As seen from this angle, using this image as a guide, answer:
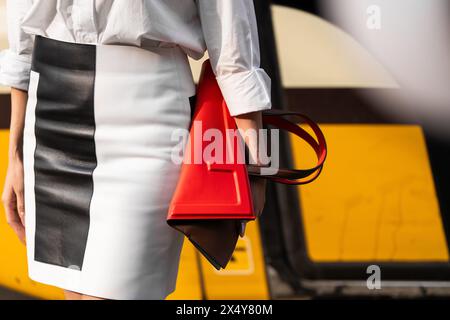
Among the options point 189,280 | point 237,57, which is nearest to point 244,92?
point 237,57

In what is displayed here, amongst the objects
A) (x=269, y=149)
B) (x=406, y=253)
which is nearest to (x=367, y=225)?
(x=406, y=253)

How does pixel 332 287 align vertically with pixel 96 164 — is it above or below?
below

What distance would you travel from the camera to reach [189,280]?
8.84ft

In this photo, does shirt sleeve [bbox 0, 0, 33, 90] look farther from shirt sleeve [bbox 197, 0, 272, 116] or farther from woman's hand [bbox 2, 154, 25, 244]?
shirt sleeve [bbox 197, 0, 272, 116]

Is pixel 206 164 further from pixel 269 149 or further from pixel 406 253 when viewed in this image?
pixel 406 253

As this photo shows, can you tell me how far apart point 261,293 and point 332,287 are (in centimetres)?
26

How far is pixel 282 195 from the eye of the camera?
272 cm

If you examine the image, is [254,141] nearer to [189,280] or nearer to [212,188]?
[212,188]

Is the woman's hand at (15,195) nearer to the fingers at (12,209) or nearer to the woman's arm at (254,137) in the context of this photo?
the fingers at (12,209)

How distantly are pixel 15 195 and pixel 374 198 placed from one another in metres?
1.46

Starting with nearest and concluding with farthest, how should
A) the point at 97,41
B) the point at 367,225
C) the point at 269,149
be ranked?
the point at 97,41 → the point at 269,149 → the point at 367,225

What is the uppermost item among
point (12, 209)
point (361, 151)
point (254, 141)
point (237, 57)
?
point (237, 57)

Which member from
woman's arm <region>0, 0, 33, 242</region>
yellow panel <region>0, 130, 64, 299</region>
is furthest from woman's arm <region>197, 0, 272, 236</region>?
yellow panel <region>0, 130, 64, 299</region>
